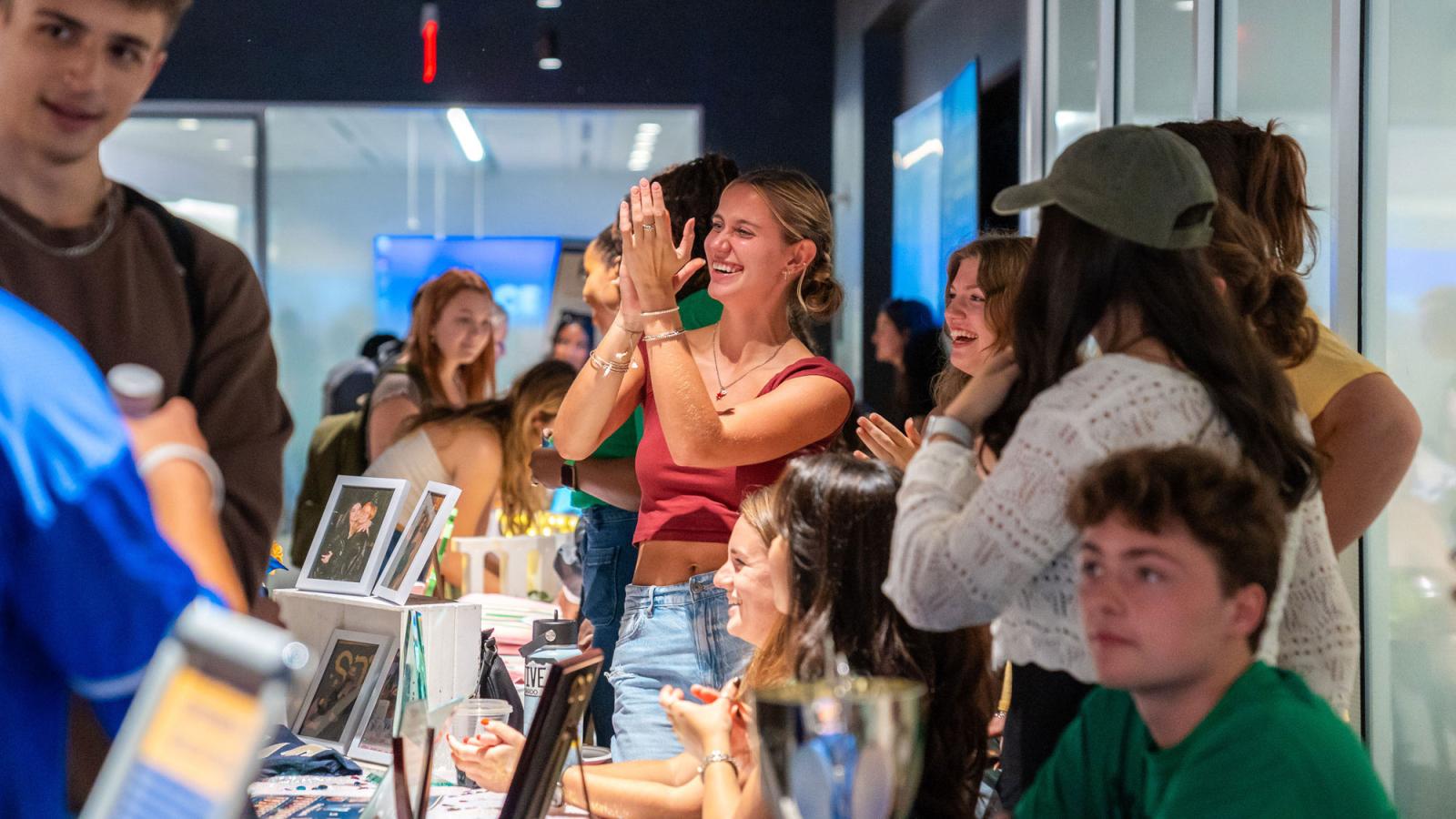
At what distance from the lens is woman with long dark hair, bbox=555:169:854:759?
220 centimetres

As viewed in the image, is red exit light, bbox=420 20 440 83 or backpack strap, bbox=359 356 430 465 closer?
backpack strap, bbox=359 356 430 465

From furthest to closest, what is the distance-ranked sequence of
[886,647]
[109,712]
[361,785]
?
1. [361,785]
2. [886,647]
3. [109,712]

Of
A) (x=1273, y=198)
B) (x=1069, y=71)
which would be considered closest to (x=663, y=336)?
(x=1273, y=198)

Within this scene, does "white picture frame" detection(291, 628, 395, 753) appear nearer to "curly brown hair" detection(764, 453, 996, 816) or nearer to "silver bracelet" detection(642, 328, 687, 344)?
"silver bracelet" detection(642, 328, 687, 344)

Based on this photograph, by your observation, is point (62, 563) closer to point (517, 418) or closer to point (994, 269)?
point (994, 269)

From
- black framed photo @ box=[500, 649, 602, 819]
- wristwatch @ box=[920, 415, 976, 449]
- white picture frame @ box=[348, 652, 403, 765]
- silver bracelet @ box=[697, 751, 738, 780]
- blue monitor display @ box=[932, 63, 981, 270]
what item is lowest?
white picture frame @ box=[348, 652, 403, 765]

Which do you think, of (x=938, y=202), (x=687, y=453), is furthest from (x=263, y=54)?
(x=687, y=453)

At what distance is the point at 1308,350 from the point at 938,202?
4948 mm

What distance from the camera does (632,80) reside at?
24.7ft

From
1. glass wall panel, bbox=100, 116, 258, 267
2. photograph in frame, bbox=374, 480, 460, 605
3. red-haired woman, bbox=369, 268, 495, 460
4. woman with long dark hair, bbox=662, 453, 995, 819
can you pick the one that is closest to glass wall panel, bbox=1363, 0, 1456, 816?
woman with long dark hair, bbox=662, 453, 995, 819

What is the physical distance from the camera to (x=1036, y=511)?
4.22ft

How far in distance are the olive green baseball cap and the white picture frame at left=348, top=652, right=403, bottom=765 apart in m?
1.37

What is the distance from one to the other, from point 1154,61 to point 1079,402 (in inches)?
134

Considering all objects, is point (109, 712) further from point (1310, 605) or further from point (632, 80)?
point (632, 80)
